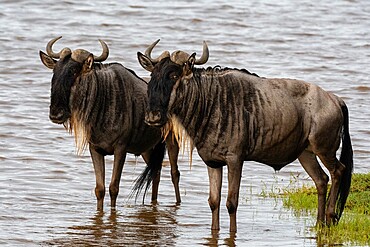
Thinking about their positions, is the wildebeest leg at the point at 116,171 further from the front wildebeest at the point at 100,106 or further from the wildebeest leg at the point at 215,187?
the wildebeest leg at the point at 215,187

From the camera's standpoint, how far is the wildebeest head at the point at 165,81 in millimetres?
9766

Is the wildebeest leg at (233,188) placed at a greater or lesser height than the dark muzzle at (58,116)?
lesser

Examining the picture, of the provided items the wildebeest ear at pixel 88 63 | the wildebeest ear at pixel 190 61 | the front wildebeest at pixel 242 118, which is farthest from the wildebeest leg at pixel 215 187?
the wildebeest ear at pixel 88 63

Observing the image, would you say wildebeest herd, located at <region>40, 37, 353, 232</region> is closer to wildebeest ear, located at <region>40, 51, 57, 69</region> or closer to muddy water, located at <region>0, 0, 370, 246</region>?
wildebeest ear, located at <region>40, 51, 57, 69</region>

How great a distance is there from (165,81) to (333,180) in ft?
6.98

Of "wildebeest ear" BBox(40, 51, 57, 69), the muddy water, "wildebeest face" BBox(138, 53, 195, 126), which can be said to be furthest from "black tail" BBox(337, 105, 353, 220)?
"wildebeest ear" BBox(40, 51, 57, 69)

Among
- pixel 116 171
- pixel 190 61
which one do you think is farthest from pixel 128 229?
pixel 190 61

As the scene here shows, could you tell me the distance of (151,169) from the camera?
12336 mm

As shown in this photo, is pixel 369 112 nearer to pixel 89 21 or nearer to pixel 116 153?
pixel 116 153

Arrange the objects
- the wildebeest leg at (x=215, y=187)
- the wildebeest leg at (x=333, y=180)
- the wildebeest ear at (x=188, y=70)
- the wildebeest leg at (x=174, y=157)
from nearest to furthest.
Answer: the wildebeest ear at (x=188, y=70) → the wildebeest leg at (x=215, y=187) → the wildebeest leg at (x=333, y=180) → the wildebeest leg at (x=174, y=157)

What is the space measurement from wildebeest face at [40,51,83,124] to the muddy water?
1.11 metres

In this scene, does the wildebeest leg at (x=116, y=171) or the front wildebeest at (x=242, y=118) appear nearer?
the front wildebeest at (x=242, y=118)

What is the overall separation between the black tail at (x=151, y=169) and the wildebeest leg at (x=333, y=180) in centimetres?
240

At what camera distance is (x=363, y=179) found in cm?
1248
